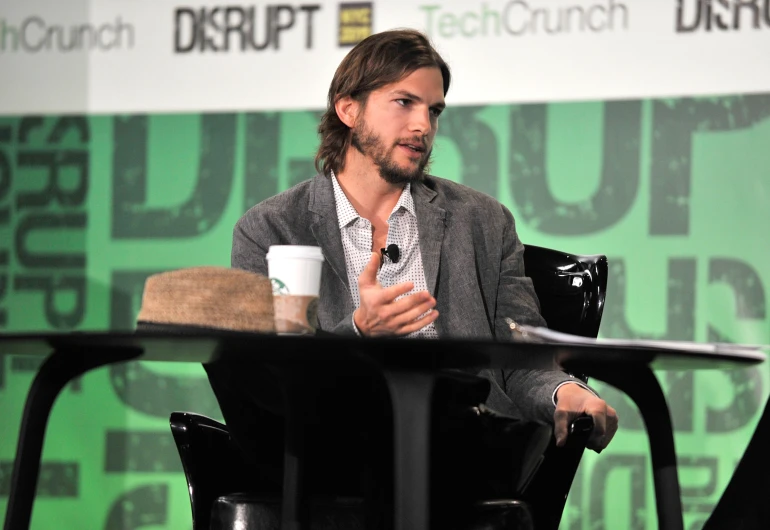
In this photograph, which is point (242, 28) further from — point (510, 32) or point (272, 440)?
point (272, 440)

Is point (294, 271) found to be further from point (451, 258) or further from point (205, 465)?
point (451, 258)

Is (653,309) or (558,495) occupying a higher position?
(653,309)

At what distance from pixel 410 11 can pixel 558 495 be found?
237cm

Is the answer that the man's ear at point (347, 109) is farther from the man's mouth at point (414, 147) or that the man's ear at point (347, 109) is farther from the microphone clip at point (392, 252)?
the microphone clip at point (392, 252)

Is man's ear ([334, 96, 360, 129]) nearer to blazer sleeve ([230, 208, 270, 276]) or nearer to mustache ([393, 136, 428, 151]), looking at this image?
mustache ([393, 136, 428, 151])

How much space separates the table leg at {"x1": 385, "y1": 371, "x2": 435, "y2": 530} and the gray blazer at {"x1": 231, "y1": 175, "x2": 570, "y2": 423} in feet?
2.68

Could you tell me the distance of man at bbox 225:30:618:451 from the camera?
223cm

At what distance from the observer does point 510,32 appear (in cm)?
380

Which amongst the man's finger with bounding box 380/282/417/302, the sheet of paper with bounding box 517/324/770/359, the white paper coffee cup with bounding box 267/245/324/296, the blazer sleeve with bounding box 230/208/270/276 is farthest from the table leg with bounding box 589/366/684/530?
the blazer sleeve with bounding box 230/208/270/276

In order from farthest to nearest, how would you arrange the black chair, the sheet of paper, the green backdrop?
the green backdrop → the black chair → the sheet of paper

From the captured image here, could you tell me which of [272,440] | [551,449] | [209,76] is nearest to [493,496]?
[551,449]

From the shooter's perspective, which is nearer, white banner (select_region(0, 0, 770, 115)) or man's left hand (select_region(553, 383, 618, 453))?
man's left hand (select_region(553, 383, 618, 453))

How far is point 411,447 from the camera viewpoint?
1.33 meters

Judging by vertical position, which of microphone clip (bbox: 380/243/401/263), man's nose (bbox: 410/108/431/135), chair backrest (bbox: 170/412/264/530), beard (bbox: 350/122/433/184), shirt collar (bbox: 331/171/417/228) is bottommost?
chair backrest (bbox: 170/412/264/530)
